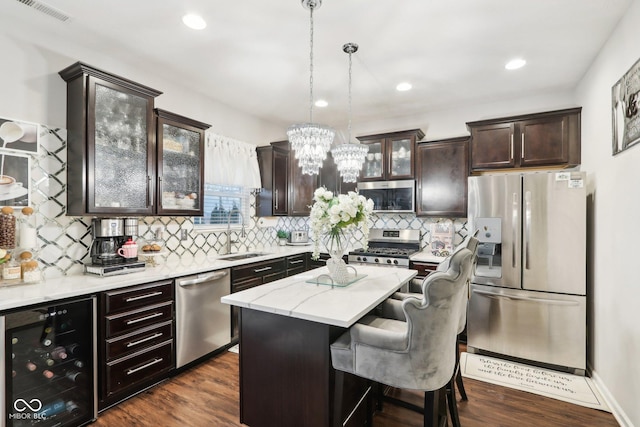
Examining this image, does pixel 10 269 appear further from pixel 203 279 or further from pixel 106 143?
pixel 203 279

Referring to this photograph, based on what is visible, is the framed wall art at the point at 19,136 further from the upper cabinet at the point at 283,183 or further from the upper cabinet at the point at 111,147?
the upper cabinet at the point at 283,183

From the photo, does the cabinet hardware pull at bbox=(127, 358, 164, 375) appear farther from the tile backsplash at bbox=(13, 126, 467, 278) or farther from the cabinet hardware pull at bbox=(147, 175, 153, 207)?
the cabinet hardware pull at bbox=(147, 175, 153, 207)

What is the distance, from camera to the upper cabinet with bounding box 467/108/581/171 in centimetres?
325

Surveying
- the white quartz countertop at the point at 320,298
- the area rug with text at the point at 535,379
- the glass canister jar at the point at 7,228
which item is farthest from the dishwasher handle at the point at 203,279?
the area rug with text at the point at 535,379

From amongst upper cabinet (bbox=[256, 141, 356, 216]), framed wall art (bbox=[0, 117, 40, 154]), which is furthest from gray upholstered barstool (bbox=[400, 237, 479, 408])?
framed wall art (bbox=[0, 117, 40, 154])

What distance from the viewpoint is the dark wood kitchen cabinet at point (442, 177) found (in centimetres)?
382

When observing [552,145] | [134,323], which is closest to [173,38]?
[134,323]

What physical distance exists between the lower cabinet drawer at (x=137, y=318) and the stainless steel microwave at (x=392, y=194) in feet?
9.15

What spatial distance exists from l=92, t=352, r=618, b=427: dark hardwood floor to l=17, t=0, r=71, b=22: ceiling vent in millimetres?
2847

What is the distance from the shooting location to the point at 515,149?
3.49 metres

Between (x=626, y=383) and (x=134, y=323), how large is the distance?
357cm

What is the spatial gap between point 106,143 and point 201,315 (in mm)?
1685

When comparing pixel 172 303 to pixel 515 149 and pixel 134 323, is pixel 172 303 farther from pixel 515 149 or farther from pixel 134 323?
pixel 515 149

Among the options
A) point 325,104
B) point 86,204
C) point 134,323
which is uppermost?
point 325,104
